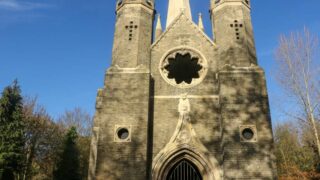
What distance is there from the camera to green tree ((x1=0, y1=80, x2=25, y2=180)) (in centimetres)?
1666

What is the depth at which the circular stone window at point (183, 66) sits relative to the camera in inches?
565

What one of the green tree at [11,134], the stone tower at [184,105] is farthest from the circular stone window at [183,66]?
the green tree at [11,134]

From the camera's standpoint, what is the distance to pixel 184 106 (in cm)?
1366

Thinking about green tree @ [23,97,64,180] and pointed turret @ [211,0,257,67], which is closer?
pointed turret @ [211,0,257,67]

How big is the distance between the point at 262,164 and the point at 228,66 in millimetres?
4265

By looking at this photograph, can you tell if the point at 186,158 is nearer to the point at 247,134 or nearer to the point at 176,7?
the point at 247,134

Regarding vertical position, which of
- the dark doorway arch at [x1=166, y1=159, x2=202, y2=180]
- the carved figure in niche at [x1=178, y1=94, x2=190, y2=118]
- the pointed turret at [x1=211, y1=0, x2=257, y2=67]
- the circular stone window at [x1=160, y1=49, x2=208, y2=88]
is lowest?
the dark doorway arch at [x1=166, y1=159, x2=202, y2=180]

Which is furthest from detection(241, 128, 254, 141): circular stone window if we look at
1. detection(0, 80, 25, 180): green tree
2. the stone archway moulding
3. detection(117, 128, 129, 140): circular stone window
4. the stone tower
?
detection(0, 80, 25, 180): green tree

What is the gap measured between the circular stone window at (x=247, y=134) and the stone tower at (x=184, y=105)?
0.10 feet

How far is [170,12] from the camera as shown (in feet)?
104

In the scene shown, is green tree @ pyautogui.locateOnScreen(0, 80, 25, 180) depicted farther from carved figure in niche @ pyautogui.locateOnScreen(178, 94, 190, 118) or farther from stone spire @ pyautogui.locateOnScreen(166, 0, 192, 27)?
stone spire @ pyautogui.locateOnScreen(166, 0, 192, 27)

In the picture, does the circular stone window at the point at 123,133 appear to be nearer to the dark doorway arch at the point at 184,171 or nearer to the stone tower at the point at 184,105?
the stone tower at the point at 184,105

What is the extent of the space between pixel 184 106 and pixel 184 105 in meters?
0.05

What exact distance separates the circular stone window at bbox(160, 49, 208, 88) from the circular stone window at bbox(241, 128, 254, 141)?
3.03 m
